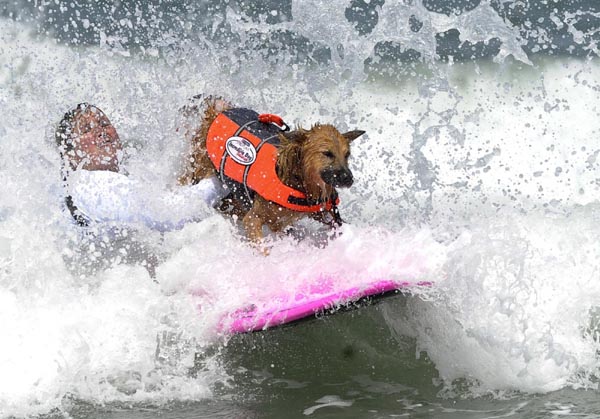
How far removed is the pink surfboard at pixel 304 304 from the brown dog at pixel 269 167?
695 mm

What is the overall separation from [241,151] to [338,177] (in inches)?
36.0

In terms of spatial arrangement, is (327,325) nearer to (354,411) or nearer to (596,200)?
(354,411)

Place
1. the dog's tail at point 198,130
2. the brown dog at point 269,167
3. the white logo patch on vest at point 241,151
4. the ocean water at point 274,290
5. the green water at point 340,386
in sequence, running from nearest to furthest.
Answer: the green water at point 340,386 → the ocean water at point 274,290 → the brown dog at point 269,167 → the white logo patch on vest at point 241,151 → the dog's tail at point 198,130

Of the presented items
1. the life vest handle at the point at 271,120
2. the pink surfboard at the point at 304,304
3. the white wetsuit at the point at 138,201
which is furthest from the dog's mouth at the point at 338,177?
the white wetsuit at the point at 138,201

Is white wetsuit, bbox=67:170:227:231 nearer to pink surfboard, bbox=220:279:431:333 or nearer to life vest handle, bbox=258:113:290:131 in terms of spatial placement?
life vest handle, bbox=258:113:290:131

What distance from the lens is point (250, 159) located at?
5.46m

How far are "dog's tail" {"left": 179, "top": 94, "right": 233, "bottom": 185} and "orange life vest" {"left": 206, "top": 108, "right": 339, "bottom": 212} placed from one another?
6.5 inches

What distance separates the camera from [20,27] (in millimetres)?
11688

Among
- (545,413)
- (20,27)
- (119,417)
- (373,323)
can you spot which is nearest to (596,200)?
(373,323)

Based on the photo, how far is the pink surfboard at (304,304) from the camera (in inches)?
180

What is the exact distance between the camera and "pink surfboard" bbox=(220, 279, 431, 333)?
4.56 meters

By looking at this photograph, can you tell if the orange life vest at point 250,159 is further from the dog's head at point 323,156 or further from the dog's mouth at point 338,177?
the dog's mouth at point 338,177

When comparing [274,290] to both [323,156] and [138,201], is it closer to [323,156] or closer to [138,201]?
[323,156]

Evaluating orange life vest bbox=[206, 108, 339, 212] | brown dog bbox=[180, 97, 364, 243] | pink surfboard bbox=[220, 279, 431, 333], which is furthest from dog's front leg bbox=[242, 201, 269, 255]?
pink surfboard bbox=[220, 279, 431, 333]
